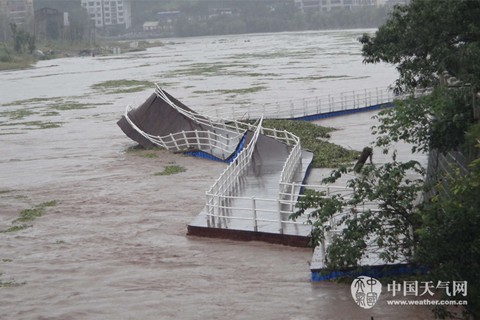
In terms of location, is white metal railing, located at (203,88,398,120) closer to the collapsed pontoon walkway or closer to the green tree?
the collapsed pontoon walkway

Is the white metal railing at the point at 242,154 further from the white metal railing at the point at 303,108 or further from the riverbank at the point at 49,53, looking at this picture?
the riverbank at the point at 49,53

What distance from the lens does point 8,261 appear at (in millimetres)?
19172

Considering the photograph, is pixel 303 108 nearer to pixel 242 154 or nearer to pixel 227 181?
pixel 242 154

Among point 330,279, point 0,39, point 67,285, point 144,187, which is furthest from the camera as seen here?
point 0,39

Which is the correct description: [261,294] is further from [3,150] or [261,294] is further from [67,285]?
[3,150]

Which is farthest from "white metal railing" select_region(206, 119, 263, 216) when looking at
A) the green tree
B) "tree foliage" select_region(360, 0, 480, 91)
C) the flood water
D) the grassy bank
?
the green tree

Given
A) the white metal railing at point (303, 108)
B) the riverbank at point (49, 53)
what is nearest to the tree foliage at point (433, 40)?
the white metal railing at point (303, 108)

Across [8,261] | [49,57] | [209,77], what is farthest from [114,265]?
[49,57]

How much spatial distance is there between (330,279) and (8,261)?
24.9 ft

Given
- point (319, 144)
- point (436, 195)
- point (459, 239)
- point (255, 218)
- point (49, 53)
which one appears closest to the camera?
point (459, 239)

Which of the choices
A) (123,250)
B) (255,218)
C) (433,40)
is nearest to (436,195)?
(255,218)

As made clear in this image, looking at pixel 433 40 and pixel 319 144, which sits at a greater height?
pixel 433 40

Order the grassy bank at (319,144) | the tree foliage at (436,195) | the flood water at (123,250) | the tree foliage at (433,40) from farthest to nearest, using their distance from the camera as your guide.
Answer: the grassy bank at (319,144)
the tree foliage at (433,40)
the flood water at (123,250)
the tree foliage at (436,195)

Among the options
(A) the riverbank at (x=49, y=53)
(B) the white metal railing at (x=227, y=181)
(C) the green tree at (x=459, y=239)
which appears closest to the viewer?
(C) the green tree at (x=459, y=239)
